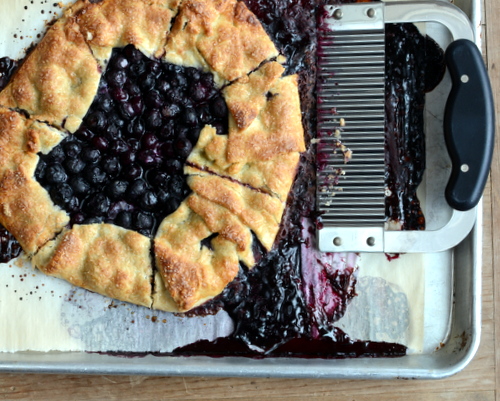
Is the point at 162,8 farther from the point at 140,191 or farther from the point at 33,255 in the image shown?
the point at 33,255

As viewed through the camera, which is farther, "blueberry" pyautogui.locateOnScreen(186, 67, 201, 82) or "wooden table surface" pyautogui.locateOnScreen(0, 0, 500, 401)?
"wooden table surface" pyautogui.locateOnScreen(0, 0, 500, 401)

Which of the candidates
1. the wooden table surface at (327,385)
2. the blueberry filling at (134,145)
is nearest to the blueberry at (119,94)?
the blueberry filling at (134,145)

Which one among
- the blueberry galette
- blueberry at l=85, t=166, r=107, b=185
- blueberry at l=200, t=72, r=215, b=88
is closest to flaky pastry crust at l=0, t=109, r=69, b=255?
the blueberry galette

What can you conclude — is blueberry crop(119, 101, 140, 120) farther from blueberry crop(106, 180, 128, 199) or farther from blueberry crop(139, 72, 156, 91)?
blueberry crop(106, 180, 128, 199)

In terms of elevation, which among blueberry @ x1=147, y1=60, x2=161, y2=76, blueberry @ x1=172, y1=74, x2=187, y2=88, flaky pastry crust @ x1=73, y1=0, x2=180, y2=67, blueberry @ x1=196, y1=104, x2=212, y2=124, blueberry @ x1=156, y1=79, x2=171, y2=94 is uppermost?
flaky pastry crust @ x1=73, y1=0, x2=180, y2=67

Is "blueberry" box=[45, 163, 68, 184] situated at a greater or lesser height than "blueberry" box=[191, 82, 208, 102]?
lesser

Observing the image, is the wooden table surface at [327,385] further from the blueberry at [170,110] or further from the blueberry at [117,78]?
the blueberry at [117,78]

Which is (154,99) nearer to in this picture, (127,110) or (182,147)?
(127,110)

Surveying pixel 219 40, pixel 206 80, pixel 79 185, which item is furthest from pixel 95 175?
pixel 219 40
